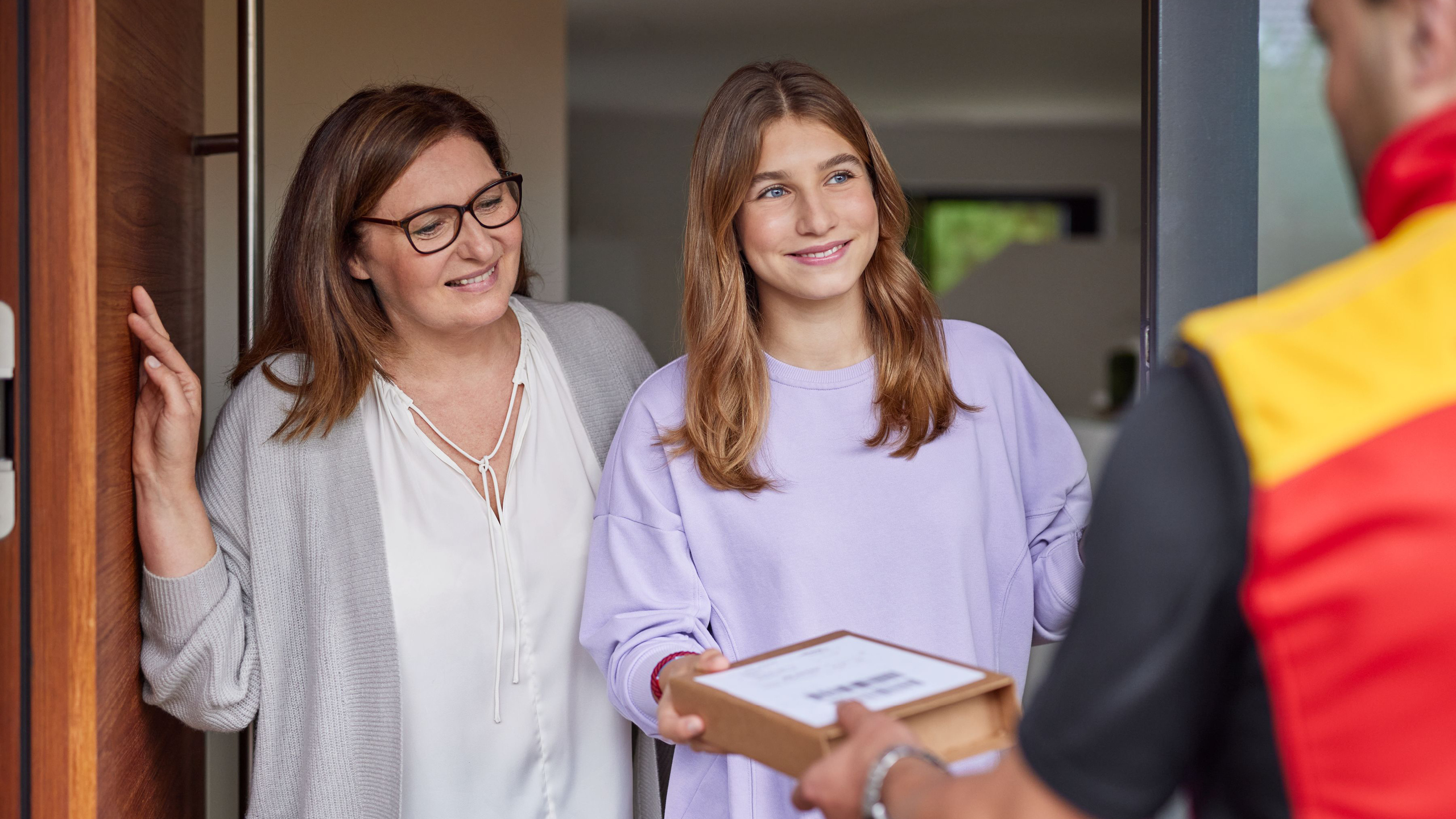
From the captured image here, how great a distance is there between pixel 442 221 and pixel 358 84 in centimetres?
117

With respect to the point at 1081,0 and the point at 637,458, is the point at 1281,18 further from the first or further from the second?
the point at 1081,0

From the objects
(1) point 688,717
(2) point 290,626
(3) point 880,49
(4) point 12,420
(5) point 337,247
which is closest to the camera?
(1) point 688,717

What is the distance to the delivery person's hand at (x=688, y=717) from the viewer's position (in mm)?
989

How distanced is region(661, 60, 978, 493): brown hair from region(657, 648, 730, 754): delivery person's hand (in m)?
0.34

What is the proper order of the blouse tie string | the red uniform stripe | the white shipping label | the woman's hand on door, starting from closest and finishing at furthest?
1. the red uniform stripe
2. the white shipping label
3. the woman's hand on door
4. the blouse tie string

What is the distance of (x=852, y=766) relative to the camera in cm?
78

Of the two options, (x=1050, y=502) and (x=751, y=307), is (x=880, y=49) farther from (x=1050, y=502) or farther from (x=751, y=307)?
(x=1050, y=502)

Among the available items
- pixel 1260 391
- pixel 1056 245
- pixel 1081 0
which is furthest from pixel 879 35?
pixel 1260 391

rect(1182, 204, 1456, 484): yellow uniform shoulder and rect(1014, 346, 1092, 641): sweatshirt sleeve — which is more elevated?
rect(1182, 204, 1456, 484): yellow uniform shoulder

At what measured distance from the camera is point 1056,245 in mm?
6191

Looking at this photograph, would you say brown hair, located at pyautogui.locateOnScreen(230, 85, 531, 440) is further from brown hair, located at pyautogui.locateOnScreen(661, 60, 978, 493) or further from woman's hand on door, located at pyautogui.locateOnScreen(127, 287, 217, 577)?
brown hair, located at pyautogui.locateOnScreen(661, 60, 978, 493)

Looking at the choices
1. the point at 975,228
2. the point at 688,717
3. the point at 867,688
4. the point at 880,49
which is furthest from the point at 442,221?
the point at 975,228

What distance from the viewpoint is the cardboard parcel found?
2.77ft

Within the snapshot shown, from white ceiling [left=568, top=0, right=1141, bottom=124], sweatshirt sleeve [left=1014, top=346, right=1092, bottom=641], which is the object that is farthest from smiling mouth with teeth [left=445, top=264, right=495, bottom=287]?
white ceiling [left=568, top=0, right=1141, bottom=124]
